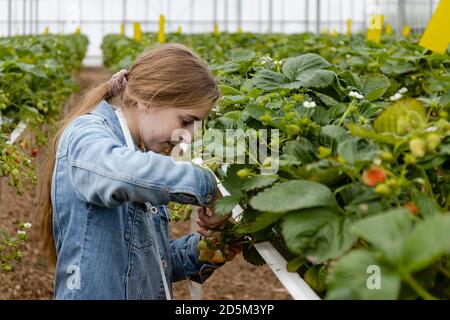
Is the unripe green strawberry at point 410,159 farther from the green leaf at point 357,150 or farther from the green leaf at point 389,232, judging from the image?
the green leaf at point 389,232

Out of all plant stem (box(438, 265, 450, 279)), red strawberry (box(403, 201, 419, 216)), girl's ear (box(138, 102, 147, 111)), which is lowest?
plant stem (box(438, 265, 450, 279))

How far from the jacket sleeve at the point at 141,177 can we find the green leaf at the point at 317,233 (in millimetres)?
458

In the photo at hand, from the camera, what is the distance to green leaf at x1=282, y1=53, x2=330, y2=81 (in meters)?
2.07

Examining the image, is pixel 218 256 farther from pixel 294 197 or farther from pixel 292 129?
pixel 294 197

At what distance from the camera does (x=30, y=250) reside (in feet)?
18.9

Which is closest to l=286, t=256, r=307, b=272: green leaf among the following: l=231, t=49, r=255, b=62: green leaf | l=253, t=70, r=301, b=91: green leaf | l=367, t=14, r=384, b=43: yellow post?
l=253, t=70, r=301, b=91: green leaf

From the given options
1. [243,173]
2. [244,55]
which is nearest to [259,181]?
[243,173]

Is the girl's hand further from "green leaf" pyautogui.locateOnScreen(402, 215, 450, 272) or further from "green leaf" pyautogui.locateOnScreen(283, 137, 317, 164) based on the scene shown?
"green leaf" pyautogui.locateOnScreen(402, 215, 450, 272)

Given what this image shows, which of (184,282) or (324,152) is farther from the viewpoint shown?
(184,282)

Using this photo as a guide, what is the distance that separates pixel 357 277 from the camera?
1.00 m

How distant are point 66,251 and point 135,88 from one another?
0.48m

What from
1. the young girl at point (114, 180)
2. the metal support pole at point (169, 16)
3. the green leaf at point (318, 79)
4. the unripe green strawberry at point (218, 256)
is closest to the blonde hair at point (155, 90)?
the young girl at point (114, 180)

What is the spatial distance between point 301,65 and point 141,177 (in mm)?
652
